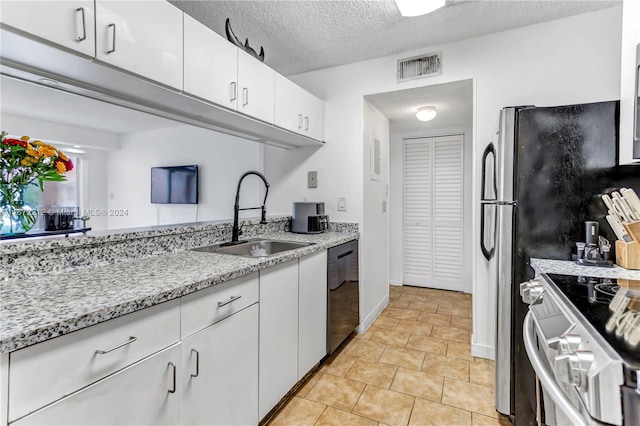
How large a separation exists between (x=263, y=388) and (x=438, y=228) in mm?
3132

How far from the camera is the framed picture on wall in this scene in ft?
9.50

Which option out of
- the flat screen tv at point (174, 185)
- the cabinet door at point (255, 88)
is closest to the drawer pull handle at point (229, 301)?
the cabinet door at point (255, 88)

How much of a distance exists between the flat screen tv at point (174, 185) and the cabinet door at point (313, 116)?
1908 mm

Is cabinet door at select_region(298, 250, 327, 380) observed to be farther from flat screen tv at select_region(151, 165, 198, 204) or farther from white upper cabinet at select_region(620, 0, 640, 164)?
flat screen tv at select_region(151, 165, 198, 204)

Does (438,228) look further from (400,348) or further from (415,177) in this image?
(400,348)

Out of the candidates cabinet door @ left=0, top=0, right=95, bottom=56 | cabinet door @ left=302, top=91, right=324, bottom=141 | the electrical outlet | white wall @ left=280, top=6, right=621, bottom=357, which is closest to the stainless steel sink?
white wall @ left=280, top=6, right=621, bottom=357

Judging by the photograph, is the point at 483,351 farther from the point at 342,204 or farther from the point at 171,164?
the point at 171,164

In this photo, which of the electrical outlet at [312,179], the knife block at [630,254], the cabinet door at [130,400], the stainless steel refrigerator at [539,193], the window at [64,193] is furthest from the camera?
the electrical outlet at [312,179]

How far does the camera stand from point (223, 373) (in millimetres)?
1240

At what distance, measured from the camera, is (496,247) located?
1.65 m

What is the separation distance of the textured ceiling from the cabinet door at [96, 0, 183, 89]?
68 centimetres

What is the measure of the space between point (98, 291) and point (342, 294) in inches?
65.6

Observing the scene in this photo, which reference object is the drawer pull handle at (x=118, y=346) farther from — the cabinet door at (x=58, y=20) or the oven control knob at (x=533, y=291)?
the oven control knob at (x=533, y=291)

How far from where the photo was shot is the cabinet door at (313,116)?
253 cm
